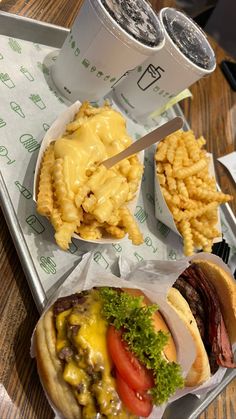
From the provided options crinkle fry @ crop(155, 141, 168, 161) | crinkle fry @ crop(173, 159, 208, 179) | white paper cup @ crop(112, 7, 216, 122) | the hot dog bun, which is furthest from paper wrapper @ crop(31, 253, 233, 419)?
white paper cup @ crop(112, 7, 216, 122)

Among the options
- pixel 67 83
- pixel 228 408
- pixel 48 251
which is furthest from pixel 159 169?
pixel 228 408

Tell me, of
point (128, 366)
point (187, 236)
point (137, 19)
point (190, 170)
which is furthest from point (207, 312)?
point (137, 19)

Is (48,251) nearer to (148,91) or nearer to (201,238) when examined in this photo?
(201,238)

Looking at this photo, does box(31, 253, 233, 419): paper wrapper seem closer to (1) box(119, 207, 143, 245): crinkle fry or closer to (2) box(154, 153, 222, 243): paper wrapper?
(1) box(119, 207, 143, 245): crinkle fry

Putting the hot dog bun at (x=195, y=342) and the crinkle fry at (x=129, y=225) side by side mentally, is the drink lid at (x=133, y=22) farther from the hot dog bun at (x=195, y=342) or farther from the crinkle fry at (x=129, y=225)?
the hot dog bun at (x=195, y=342)

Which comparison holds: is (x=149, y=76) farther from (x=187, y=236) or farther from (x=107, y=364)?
(x=107, y=364)

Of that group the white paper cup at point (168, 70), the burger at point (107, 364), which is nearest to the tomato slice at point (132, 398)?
the burger at point (107, 364)
